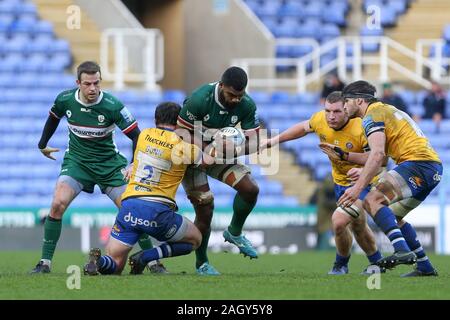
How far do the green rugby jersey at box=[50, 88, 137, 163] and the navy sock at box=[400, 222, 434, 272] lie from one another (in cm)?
296

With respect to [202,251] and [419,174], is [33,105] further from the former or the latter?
[419,174]

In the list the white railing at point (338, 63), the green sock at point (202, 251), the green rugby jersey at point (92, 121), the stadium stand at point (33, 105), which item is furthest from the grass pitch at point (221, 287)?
the white railing at point (338, 63)

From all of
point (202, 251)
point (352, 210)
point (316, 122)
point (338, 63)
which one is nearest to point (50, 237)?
point (202, 251)

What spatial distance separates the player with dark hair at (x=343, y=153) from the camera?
11.7 m

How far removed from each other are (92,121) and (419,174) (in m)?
3.43

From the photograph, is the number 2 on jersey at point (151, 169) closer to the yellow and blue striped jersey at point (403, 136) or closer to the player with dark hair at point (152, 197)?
the player with dark hair at point (152, 197)

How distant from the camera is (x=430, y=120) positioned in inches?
928

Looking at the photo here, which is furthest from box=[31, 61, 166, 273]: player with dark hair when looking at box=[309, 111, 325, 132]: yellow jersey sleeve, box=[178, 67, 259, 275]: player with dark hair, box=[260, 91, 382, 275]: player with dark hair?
box=[309, 111, 325, 132]: yellow jersey sleeve

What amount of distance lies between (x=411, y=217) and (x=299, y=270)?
7227 millimetres

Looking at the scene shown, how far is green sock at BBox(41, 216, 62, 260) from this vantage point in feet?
39.3

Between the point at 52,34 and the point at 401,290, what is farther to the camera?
the point at 52,34

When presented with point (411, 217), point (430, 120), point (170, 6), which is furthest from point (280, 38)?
point (411, 217)

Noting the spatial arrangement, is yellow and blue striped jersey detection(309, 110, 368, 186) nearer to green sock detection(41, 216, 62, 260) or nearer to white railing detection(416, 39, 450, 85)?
green sock detection(41, 216, 62, 260)

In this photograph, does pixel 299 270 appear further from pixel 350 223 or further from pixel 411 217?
Answer: pixel 411 217
